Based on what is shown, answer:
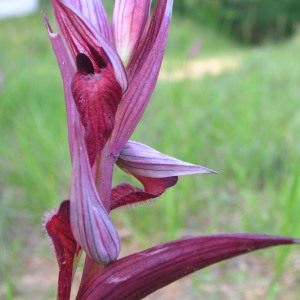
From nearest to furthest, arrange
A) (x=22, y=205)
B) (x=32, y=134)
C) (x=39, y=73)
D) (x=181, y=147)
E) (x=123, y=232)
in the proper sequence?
(x=123, y=232) → (x=22, y=205) → (x=181, y=147) → (x=32, y=134) → (x=39, y=73)

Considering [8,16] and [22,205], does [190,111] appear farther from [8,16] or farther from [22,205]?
[8,16]

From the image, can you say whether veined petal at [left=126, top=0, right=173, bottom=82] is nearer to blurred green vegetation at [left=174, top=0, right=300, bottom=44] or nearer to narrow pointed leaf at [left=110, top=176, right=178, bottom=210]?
narrow pointed leaf at [left=110, top=176, right=178, bottom=210]

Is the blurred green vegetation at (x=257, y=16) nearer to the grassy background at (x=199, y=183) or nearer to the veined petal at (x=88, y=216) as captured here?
the grassy background at (x=199, y=183)

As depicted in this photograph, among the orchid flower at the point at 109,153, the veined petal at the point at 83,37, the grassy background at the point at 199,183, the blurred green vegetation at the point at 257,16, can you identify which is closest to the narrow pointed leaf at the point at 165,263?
the orchid flower at the point at 109,153

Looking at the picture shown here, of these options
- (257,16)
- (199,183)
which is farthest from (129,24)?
(257,16)

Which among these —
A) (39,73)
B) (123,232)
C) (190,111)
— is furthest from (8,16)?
(123,232)

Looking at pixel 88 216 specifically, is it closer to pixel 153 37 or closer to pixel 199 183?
pixel 153 37
